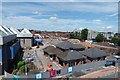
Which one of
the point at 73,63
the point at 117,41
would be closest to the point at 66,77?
the point at 73,63

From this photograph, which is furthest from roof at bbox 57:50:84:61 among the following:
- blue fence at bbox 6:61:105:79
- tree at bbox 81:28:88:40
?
tree at bbox 81:28:88:40

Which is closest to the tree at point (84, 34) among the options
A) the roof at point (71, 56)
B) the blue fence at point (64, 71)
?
the roof at point (71, 56)

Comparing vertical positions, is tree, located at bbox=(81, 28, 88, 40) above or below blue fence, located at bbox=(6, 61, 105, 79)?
above

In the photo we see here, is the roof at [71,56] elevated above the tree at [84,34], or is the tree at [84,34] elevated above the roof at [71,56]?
the tree at [84,34]

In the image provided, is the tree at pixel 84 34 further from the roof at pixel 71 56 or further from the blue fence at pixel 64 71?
the blue fence at pixel 64 71

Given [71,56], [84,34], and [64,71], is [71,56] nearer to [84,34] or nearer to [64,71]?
[64,71]

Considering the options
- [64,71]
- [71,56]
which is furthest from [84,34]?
[64,71]

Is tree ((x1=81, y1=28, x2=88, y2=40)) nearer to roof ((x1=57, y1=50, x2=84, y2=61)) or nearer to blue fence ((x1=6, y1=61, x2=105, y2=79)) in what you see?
roof ((x1=57, y1=50, x2=84, y2=61))

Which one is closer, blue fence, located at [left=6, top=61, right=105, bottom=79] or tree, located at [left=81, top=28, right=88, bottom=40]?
blue fence, located at [left=6, top=61, right=105, bottom=79]

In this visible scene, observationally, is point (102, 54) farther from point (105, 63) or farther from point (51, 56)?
point (51, 56)

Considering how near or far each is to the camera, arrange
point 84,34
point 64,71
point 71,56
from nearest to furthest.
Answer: point 64,71, point 71,56, point 84,34

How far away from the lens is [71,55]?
1441cm

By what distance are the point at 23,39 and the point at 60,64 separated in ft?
34.3

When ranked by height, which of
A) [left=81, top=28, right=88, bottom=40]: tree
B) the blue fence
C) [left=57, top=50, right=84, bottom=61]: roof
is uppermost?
[left=81, top=28, right=88, bottom=40]: tree
